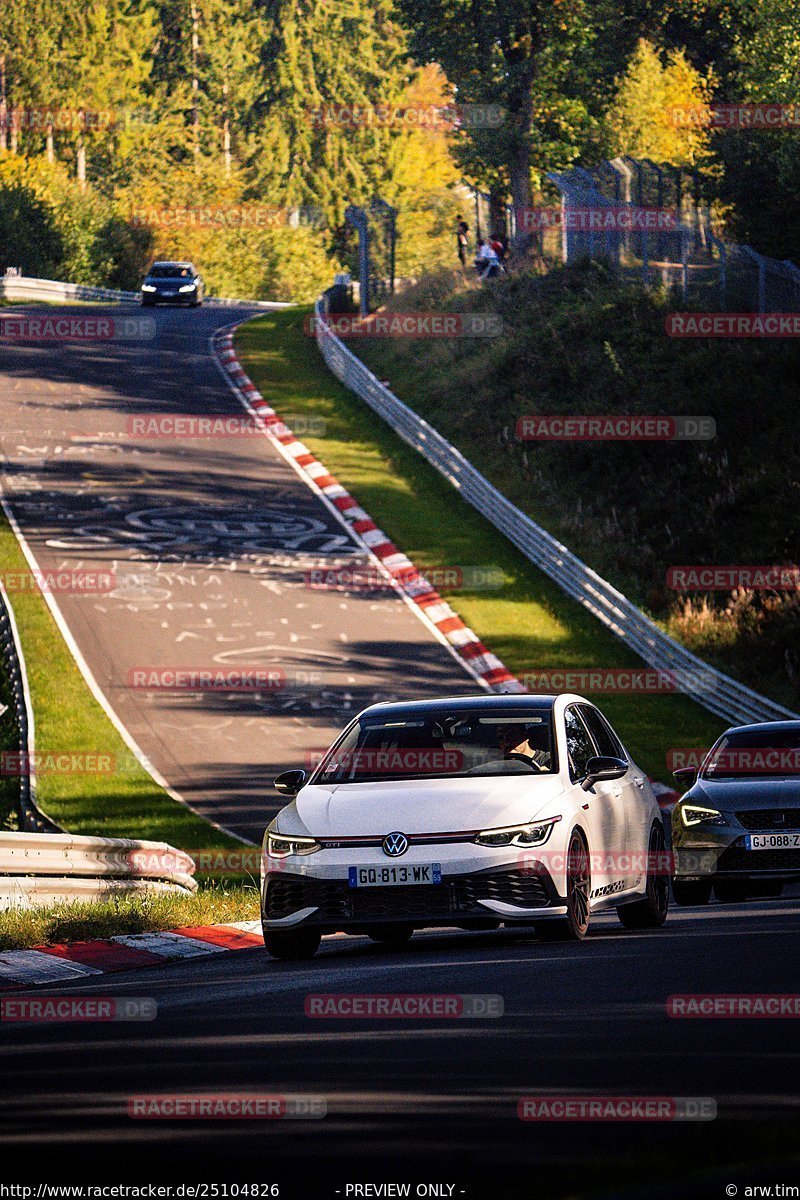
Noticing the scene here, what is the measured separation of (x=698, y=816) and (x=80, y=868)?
5.20 m

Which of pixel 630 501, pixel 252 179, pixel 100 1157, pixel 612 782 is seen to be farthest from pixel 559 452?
pixel 252 179

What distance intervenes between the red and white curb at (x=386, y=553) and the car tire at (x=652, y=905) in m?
13.1

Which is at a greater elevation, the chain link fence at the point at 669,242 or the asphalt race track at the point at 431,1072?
the chain link fence at the point at 669,242

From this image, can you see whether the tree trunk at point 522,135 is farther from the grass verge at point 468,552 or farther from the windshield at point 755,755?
the windshield at point 755,755

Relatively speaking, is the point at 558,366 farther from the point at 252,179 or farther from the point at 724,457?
the point at 252,179

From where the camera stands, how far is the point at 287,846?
11336mm

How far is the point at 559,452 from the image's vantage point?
40000 millimetres

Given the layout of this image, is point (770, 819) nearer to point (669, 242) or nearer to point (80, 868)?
point (80, 868)

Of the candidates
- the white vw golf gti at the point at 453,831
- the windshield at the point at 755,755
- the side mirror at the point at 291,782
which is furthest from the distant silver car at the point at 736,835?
the side mirror at the point at 291,782

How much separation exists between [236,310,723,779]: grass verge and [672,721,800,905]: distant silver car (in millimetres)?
7710

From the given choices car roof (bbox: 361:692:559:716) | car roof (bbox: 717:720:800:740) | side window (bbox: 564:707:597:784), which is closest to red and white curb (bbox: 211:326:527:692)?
Answer: car roof (bbox: 717:720:800:740)

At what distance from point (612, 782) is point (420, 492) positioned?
2558 centimetres

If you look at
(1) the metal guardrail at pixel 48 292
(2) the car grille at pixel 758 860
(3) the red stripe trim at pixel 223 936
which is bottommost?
(2) the car grille at pixel 758 860

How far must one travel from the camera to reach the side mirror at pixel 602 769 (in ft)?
39.2
